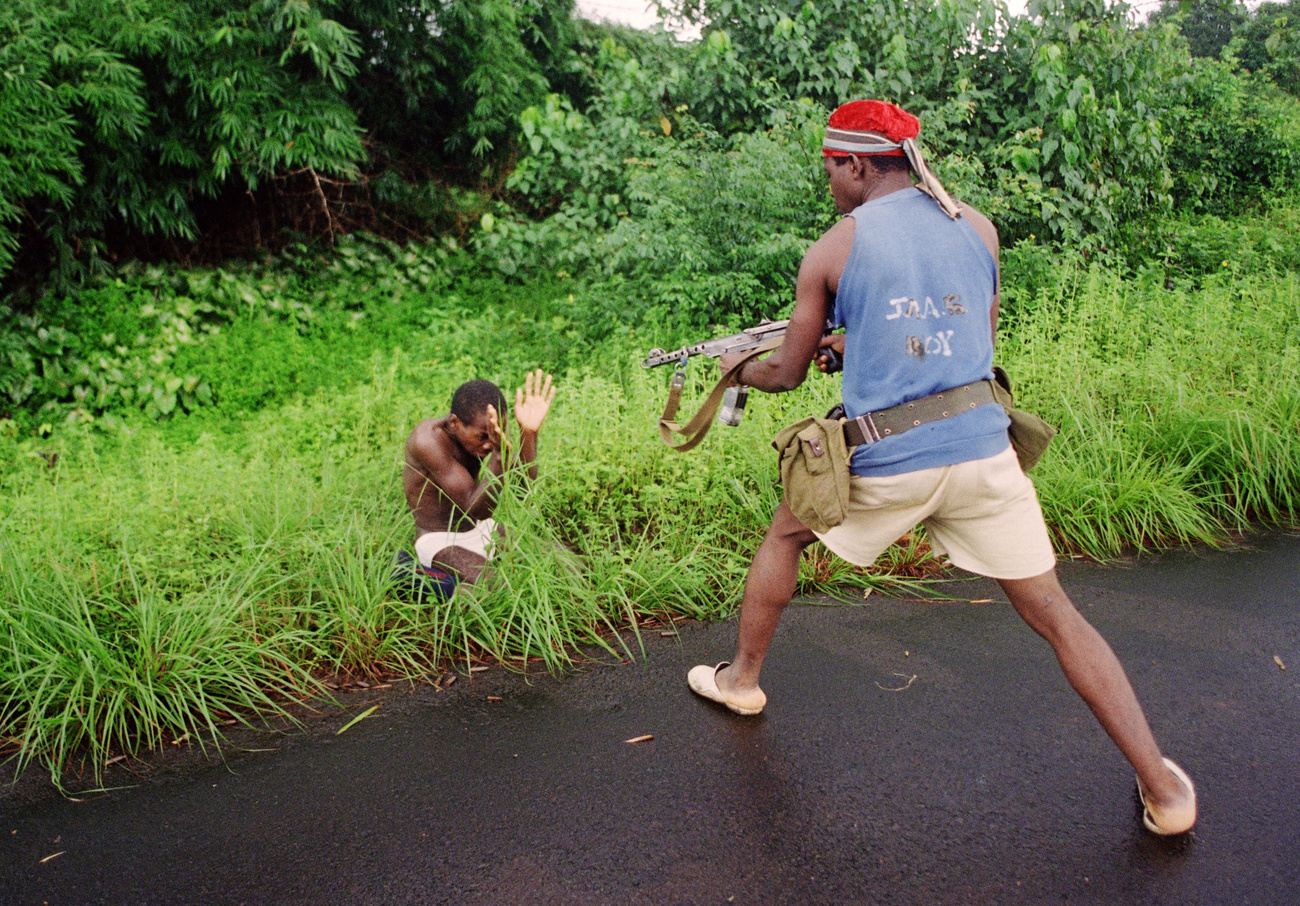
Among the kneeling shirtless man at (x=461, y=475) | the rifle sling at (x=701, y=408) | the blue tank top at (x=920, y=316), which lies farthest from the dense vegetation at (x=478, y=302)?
the blue tank top at (x=920, y=316)

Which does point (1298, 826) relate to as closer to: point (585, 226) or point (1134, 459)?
point (1134, 459)

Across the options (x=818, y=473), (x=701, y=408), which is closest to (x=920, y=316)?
(x=818, y=473)

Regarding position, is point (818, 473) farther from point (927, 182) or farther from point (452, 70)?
point (452, 70)

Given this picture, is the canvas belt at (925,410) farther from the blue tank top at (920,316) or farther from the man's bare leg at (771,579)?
the man's bare leg at (771,579)

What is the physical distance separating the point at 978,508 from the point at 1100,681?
21.9 inches

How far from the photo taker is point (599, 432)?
5031mm

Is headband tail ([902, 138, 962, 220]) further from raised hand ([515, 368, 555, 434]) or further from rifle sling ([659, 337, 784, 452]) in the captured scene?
raised hand ([515, 368, 555, 434])

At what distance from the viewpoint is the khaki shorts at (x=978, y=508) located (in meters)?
2.56

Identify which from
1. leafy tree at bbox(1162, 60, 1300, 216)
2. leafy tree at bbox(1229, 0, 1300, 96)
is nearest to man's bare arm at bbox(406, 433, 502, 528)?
leafy tree at bbox(1162, 60, 1300, 216)

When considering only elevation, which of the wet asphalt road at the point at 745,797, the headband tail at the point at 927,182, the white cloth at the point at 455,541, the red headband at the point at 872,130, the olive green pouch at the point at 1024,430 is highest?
the red headband at the point at 872,130

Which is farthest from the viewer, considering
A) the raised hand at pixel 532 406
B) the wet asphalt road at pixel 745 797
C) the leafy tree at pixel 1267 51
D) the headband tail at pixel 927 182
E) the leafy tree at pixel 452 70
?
the leafy tree at pixel 1267 51

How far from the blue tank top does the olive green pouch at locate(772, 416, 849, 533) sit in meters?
0.14

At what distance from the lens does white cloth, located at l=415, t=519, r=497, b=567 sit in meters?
4.20

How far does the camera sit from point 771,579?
3.01 m
